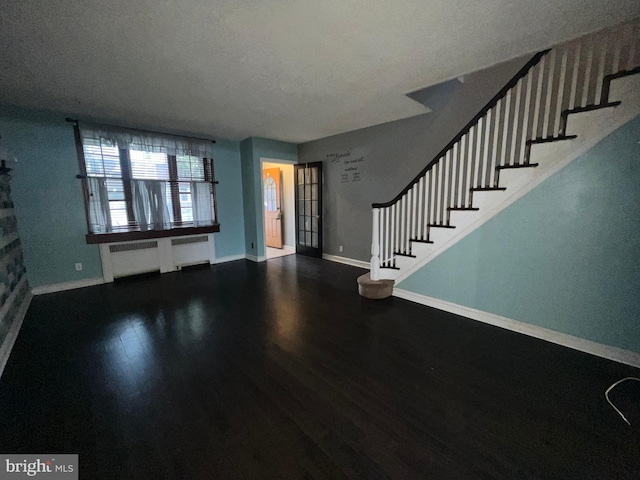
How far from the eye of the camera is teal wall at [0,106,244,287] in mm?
3496

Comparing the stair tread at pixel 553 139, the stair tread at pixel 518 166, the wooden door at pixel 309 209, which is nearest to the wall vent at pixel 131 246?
the wooden door at pixel 309 209

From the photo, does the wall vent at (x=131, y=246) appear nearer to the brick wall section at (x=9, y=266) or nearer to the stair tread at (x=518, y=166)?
the brick wall section at (x=9, y=266)

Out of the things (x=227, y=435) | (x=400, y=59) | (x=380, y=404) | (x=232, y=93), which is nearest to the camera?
(x=227, y=435)

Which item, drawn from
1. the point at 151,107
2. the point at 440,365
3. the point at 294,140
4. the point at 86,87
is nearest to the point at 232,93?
the point at 151,107

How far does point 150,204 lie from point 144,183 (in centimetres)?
36

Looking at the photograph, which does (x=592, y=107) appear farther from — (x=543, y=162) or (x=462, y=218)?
(x=462, y=218)

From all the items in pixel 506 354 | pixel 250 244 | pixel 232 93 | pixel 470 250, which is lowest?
pixel 506 354

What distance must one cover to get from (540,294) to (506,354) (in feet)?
2.30

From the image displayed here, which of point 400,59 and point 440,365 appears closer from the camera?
point 440,365

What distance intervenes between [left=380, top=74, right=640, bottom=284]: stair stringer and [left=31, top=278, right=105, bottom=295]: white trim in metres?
4.99

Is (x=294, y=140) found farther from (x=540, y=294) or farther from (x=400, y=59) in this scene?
(x=540, y=294)

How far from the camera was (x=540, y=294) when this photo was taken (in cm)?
242

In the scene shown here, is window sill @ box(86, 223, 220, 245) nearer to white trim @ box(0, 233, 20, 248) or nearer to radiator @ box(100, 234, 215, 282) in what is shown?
radiator @ box(100, 234, 215, 282)

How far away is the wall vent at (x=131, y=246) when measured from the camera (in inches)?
169
